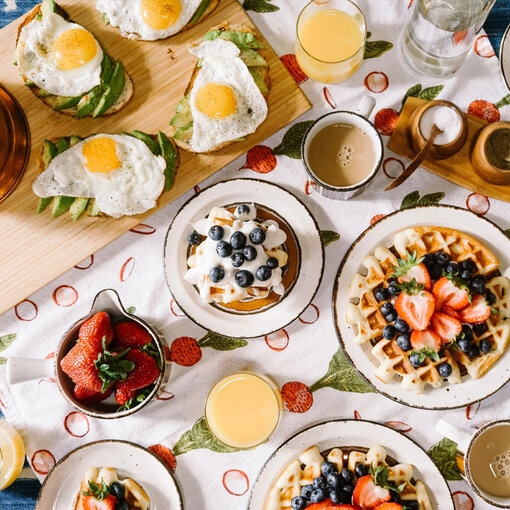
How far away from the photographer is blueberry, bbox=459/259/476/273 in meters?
2.32

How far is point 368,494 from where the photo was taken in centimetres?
229

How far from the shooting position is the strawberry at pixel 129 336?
2.37 meters

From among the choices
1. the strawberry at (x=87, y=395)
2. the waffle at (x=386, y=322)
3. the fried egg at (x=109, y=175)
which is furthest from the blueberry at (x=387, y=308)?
the strawberry at (x=87, y=395)

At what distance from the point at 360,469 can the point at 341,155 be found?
4.16ft

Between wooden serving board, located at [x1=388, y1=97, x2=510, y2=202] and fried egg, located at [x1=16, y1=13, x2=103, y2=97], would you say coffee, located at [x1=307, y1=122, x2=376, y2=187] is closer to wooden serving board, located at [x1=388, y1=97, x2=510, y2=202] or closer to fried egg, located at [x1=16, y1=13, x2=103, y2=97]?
wooden serving board, located at [x1=388, y1=97, x2=510, y2=202]

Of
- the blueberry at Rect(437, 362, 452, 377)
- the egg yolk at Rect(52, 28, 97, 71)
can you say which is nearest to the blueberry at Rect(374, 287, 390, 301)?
the blueberry at Rect(437, 362, 452, 377)

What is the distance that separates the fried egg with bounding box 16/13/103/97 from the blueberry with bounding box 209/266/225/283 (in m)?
0.95

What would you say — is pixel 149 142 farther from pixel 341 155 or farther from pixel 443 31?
pixel 443 31

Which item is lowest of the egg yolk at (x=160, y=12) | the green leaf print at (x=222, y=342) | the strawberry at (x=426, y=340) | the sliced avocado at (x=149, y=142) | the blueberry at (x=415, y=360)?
the green leaf print at (x=222, y=342)

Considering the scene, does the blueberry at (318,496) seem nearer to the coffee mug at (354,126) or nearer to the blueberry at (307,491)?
the blueberry at (307,491)

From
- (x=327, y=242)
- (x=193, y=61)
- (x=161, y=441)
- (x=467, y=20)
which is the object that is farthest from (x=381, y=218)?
(x=161, y=441)

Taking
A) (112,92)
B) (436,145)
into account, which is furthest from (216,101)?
(436,145)

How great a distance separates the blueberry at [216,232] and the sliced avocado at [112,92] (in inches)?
28.5

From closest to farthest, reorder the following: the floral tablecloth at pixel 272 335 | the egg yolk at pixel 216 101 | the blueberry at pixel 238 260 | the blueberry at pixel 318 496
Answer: the blueberry at pixel 238 260, the blueberry at pixel 318 496, the egg yolk at pixel 216 101, the floral tablecloth at pixel 272 335
